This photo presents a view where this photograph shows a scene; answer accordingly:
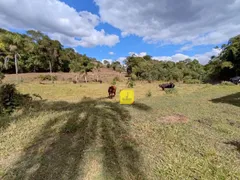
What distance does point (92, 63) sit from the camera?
28109 millimetres

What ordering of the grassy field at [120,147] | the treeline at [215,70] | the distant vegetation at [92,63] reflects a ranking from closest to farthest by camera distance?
1. the grassy field at [120,147]
2. the treeline at [215,70]
3. the distant vegetation at [92,63]

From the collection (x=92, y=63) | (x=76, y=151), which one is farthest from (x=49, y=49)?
(x=76, y=151)

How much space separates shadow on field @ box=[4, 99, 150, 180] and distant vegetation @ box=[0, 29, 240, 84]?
17.7 metres

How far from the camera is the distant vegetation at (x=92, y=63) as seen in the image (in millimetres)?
22031

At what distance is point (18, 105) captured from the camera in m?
6.25

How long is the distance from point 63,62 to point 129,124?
39.9 m

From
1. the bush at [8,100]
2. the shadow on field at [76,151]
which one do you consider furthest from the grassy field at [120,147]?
the bush at [8,100]

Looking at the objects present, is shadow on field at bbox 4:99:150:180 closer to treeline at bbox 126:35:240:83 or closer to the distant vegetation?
the distant vegetation

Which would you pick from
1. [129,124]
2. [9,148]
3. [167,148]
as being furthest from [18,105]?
[167,148]

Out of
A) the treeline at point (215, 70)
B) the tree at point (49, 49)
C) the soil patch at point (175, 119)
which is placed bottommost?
the soil patch at point (175, 119)

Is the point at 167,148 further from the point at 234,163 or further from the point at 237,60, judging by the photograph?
the point at 237,60

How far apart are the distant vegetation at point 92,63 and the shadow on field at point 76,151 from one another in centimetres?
1770

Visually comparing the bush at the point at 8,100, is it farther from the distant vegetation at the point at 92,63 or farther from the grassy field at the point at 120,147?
the distant vegetation at the point at 92,63

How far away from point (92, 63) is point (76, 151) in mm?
25934
